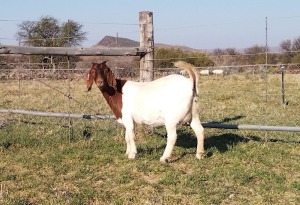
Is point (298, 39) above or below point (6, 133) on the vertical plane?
above

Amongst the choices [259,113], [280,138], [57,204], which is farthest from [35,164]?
[259,113]

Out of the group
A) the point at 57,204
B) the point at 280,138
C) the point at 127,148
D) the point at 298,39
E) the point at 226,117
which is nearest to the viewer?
the point at 57,204

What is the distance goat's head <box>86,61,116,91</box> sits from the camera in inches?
284

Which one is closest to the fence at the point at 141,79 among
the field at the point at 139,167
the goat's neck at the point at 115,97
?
the field at the point at 139,167

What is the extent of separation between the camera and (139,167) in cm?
671

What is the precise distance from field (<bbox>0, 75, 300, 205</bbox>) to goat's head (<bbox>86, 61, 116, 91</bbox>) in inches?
49.2

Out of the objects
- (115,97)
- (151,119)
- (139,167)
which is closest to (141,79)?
(115,97)

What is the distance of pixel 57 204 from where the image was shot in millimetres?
5148

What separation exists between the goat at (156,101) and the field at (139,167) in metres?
0.48

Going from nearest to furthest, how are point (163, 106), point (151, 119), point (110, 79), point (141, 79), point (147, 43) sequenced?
point (163, 106) < point (151, 119) < point (110, 79) < point (147, 43) < point (141, 79)

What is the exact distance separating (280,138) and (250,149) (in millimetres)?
1209

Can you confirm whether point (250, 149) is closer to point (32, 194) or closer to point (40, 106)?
point (32, 194)

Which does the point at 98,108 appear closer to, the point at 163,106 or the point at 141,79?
the point at 141,79

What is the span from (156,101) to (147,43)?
240cm
